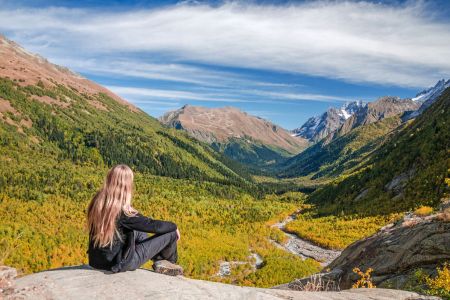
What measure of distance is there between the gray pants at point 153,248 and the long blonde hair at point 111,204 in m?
0.93

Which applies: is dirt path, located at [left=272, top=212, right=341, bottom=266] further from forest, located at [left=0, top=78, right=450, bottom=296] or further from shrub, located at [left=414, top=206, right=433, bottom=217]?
shrub, located at [left=414, top=206, right=433, bottom=217]

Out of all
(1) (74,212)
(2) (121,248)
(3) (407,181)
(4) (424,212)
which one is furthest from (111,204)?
(1) (74,212)

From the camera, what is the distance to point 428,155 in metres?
67.4

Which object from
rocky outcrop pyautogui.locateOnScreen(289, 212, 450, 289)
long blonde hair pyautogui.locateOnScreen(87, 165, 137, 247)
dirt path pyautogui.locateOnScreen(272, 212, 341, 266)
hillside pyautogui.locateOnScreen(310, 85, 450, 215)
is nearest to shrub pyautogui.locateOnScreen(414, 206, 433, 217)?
rocky outcrop pyautogui.locateOnScreen(289, 212, 450, 289)

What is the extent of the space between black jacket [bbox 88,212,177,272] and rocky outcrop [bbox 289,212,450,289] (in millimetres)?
9069

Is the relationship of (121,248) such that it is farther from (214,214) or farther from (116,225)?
(214,214)

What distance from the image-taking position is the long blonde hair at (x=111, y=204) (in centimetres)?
1005

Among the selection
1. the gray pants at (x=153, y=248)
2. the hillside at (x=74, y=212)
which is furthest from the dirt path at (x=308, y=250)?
the gray pants at (x=153, y=248)

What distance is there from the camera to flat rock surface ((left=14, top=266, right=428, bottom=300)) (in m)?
8.77

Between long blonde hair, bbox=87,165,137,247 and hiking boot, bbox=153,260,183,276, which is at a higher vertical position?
long blonde hair, bbox=87,165,137,247

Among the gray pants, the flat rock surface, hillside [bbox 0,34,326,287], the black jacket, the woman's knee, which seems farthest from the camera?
hillside [bbox 0,34,326,287]

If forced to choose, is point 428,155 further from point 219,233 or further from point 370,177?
point 219,233

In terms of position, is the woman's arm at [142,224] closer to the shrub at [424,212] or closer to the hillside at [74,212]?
the hillside at [74,212]

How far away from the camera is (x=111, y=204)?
1006 cm
